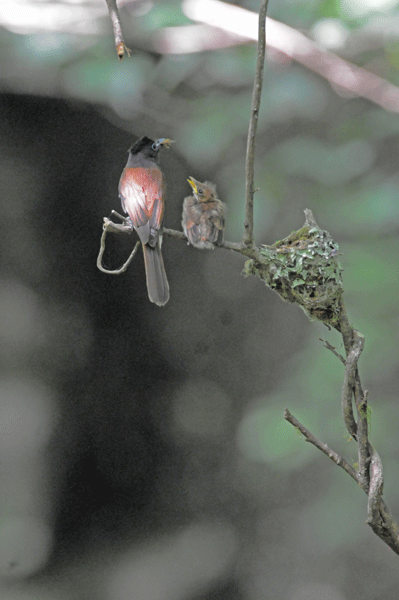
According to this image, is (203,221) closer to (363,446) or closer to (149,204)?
(149,204)

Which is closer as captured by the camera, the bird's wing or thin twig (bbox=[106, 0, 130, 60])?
thin twig (bbox=[106, 0, 130, 60])

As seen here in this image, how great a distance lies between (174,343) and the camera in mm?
3734

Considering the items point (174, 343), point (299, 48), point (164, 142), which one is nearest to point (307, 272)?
point (164, 142)

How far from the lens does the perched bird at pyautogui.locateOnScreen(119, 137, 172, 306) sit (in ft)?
4.17

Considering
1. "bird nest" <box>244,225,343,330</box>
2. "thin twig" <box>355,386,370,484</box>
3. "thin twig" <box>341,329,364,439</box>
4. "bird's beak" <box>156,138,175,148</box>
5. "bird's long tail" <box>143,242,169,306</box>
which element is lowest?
"thin twig" <box>355,386,370,484</box>

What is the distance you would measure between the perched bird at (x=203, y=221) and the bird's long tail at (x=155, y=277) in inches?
3.7

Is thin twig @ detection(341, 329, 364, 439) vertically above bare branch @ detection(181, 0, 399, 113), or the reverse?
bare branch @ detection(181, 0, 399, 113)

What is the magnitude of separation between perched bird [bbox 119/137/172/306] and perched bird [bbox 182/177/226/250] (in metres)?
0.08

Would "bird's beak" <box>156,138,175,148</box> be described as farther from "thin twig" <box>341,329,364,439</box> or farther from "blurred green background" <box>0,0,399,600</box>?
"blurred green background" <box>0,0,399,600</box>

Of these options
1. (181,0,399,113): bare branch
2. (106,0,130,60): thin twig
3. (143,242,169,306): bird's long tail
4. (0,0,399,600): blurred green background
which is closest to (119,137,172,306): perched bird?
(143,242,169,306): bird's long tail

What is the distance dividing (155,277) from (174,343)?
2485 mm

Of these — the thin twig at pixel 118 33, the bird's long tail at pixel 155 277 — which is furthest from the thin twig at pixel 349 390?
the thin twig at pixel 118 33

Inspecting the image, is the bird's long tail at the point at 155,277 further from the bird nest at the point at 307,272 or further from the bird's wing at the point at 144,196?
the bird nest at the point at 307,272

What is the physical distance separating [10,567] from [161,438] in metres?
1.17
